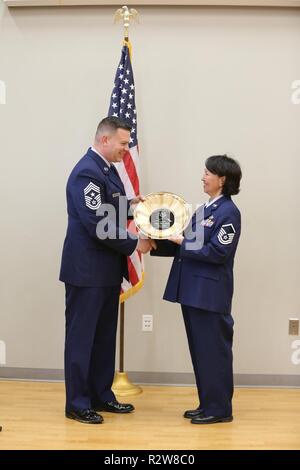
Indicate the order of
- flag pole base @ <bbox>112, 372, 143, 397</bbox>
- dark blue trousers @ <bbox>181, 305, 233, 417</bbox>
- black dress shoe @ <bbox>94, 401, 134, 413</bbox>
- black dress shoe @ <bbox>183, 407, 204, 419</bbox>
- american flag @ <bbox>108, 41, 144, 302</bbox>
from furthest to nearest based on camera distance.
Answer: flag pole base @ <bbox>112, 372, 143, 397</bbox> < american flag @ <bbox>108, 41, 144, 302</bbox> < black dress shoe @ <bbox>94, 401, 134, 413</bbox> < black dress shoe @ <bbox>183, 407, 204, 419</bbox> < dark blue trousers @ <bbox>181, 305, 233, 417</bbox>

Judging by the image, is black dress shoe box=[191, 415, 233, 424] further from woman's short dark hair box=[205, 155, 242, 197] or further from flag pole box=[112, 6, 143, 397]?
woman's short dark hair box=[205, 155, 242, 197]

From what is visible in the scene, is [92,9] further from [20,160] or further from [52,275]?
[52,275]

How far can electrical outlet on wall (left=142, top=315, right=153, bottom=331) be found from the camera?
4379mm

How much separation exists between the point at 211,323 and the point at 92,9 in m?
2.23

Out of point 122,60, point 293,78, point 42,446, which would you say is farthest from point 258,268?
point 42,446

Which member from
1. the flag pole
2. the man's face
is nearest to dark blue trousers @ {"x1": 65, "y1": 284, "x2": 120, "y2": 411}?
the flag pole

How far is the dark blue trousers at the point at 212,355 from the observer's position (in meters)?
3.48

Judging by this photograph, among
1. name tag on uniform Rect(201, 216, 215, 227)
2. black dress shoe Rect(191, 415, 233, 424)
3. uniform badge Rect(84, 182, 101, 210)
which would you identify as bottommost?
black dress shoe Rect(191, 415, 233, 424)

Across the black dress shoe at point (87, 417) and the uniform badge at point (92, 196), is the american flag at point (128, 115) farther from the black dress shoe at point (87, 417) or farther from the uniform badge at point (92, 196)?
the black dress shoe at point (87, 417)

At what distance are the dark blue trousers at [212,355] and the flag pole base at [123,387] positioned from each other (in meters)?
0.72

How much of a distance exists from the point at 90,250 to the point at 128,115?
3.28 feet

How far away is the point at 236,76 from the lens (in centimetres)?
426

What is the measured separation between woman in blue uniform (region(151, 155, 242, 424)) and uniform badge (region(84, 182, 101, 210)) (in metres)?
0.46

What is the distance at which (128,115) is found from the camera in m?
4.00
